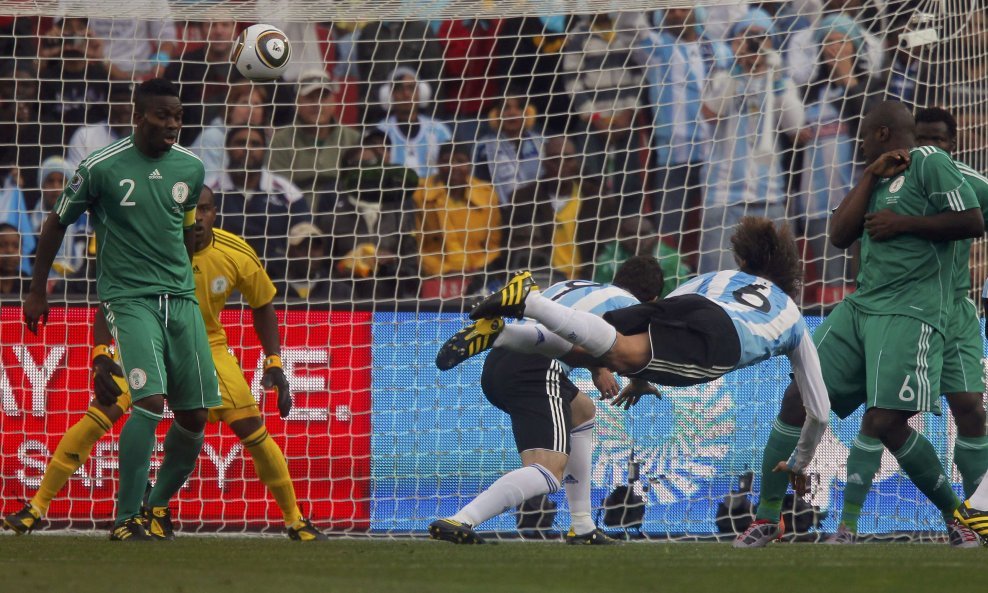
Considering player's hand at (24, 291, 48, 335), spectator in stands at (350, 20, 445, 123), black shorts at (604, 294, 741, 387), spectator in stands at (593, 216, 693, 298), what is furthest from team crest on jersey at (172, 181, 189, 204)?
spectator in stands at (593, 216, 693, 298)

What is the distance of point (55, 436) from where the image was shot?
8.01m

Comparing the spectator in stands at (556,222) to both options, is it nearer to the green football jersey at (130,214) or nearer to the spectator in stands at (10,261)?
the spectator in stands at (10,261)

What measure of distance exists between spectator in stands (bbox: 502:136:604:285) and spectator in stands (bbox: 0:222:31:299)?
308 centimetres

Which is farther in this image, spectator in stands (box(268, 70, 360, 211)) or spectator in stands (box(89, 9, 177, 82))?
spectator in stands (box(268, 70, 360, 211))

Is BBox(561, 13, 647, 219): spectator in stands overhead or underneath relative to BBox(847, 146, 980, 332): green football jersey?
overhead

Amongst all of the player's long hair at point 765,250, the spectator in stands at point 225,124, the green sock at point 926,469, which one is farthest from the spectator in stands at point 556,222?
the green sock at point 926,469

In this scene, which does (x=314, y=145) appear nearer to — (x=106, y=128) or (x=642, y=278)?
(x=106, y=128)

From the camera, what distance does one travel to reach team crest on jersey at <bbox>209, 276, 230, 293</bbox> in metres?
6.80

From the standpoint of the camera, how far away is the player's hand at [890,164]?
5.82 m

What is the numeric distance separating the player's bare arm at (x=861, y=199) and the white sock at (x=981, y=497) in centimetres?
115

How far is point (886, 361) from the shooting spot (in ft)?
19.2

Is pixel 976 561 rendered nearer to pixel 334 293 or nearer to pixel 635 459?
pixel 635 459

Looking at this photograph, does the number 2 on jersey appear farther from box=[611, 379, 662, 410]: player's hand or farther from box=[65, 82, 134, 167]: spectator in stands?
box=[65, 82, 134, 167]: spectator in stands

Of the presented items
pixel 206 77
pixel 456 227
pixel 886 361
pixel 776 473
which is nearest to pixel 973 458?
pixel 886 361
